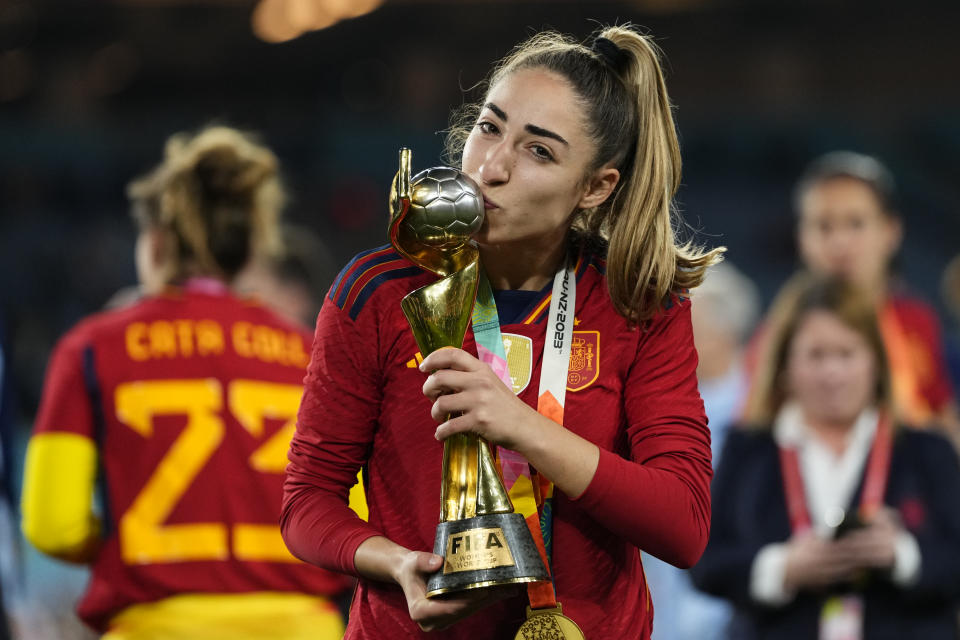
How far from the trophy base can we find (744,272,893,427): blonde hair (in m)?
2.14

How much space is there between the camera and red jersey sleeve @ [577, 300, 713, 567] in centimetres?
160

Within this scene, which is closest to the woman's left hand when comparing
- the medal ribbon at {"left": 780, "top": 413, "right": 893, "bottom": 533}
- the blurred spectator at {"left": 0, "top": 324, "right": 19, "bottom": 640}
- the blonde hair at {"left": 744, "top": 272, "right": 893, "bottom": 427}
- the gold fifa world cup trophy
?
the gold fifa world cup trophy

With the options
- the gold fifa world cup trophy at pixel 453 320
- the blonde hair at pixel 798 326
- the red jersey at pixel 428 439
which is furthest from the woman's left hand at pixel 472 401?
the blonde hair at pixel 798 326

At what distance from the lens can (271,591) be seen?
2959 millimetres

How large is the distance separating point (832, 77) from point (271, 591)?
47.2 ft

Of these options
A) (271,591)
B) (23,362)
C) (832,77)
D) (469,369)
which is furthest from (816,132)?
(469,369)

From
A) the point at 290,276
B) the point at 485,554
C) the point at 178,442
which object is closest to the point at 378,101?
the point at 290,276

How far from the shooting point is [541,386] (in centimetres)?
174

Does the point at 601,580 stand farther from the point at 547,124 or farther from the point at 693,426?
the point at 547,124

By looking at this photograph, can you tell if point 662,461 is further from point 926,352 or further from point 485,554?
point 926,352

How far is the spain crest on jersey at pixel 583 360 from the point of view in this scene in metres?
1.77

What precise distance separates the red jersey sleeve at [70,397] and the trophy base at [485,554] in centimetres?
158

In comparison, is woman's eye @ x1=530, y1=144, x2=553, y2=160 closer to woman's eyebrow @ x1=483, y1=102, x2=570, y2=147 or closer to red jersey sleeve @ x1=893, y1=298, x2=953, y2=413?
woman's eyebrow @ x1=483, y1=102, x2=570, y2=147

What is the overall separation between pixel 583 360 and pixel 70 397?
1559mm
